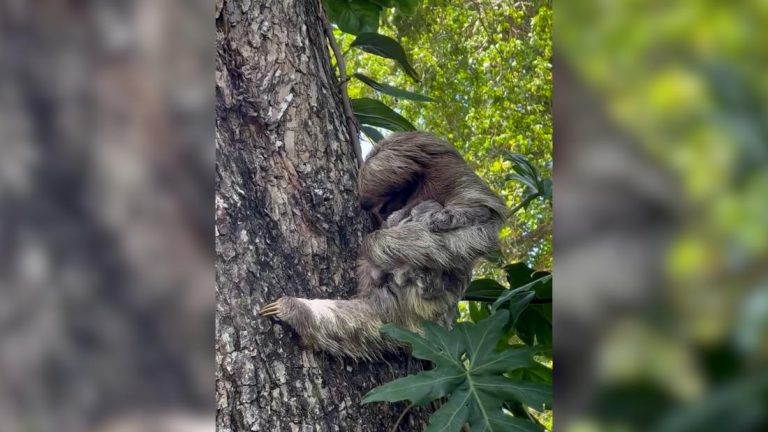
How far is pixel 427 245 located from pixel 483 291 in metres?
0.73

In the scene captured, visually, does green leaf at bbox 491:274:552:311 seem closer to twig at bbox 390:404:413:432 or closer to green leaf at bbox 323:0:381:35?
twig at bbox 390:404:413:432

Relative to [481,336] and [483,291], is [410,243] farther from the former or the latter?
[483,291]

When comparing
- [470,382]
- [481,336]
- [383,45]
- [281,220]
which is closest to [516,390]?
[470,382]

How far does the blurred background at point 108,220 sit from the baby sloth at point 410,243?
4.20 ft

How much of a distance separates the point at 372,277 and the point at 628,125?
1703 mm

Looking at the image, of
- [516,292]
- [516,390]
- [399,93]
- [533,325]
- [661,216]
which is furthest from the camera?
Result: [533,325]

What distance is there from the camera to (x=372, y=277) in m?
2.13

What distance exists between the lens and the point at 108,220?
20.8 inches

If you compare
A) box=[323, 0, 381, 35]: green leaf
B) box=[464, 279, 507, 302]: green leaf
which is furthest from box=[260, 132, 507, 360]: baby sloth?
box=[323, 0, 381, 35]: green leaf

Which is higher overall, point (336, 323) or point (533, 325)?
point (336, 323)

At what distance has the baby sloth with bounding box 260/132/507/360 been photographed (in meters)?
2.00

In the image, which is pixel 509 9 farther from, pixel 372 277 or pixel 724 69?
pixel 724 69

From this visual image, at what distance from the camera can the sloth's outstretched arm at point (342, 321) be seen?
177 cm

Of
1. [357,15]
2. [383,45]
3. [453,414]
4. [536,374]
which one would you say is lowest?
[536,374]
